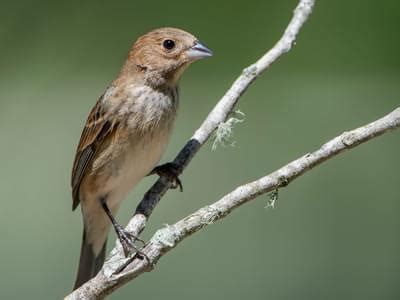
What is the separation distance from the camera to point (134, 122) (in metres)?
4.04

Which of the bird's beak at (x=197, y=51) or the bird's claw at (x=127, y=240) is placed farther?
the bird's beak at (x=197, y=51)

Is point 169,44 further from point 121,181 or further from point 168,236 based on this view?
point 168,236

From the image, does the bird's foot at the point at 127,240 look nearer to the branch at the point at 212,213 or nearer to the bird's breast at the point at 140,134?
the branch at the point at 212,213

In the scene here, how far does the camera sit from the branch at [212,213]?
10.4 ft

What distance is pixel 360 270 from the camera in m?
4.84

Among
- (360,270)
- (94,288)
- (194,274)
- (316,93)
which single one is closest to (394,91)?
(316,93)

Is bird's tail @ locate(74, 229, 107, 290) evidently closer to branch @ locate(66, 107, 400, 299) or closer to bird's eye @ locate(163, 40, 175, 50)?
bird's eye @ locate(163, 40, 175, 50)

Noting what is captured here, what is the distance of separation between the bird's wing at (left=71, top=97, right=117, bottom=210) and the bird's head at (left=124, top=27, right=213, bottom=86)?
234mm

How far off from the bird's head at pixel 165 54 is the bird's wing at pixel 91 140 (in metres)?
0.23

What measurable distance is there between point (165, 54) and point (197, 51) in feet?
0.46

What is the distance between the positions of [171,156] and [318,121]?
759 mm

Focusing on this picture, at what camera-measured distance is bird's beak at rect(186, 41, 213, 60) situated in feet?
13.1

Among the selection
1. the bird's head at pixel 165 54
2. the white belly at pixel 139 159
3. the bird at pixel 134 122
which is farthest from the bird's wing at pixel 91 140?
the bird's head at pixel 165 54

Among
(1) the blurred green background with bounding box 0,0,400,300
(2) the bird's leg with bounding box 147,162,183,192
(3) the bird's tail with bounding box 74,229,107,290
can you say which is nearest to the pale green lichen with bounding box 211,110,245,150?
(2) the bird's leg with bounding box 147,162,183,192
